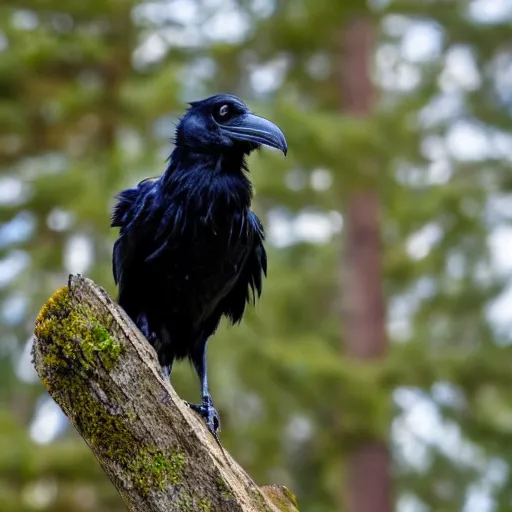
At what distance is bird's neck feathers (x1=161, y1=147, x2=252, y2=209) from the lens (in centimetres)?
406

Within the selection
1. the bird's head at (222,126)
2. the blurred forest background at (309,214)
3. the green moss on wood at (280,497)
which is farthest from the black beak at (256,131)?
the blurred forest background at (309,214)

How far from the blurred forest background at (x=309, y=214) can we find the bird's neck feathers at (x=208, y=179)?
3.84 metres

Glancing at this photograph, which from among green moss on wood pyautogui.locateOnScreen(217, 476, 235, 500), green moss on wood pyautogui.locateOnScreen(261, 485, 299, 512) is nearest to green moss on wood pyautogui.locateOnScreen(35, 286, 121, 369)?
green moss on wood pyautogui.locateOnScreen(217, 476, 235, 500)

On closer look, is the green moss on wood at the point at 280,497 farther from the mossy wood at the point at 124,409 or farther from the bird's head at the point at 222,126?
the bird's head at the point at 222,126

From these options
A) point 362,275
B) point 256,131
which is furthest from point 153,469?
point 362,275

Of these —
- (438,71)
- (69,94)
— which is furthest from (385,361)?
(438,71)

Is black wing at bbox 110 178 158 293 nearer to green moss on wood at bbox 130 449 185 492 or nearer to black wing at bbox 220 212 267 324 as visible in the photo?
black wing at bbox 220 212 267 324

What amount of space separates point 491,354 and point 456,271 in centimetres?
417

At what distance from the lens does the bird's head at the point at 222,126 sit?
4.04 m

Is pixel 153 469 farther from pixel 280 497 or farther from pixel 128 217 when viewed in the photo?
pixel 128 217

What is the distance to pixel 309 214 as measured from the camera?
1199 cm

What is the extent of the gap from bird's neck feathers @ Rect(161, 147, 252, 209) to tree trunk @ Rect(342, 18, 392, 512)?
638 cm

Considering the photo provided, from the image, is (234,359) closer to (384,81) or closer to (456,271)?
(456,271)

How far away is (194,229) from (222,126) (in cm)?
53
